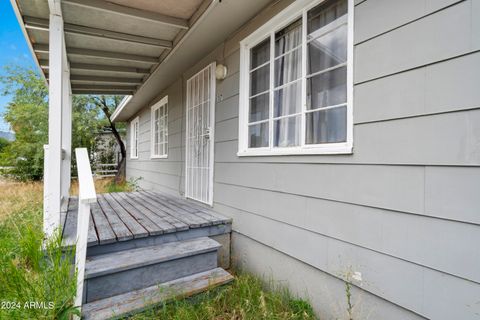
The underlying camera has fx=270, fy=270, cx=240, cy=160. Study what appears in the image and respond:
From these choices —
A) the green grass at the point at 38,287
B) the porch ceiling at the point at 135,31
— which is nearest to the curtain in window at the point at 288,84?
the porch ceiling at the point at 135,31

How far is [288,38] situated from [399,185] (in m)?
1.66

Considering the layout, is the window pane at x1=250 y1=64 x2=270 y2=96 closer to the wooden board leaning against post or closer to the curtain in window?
the curtain in window

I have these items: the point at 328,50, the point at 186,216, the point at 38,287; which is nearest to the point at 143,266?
the point at 38,287

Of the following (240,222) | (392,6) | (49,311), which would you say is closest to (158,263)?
(49,311)

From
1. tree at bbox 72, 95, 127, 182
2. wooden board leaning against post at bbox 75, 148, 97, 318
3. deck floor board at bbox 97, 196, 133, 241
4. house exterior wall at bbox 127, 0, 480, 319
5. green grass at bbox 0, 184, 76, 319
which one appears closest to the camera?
house exterior wall at bbox 127, 0, 480, 319

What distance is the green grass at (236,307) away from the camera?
1925 millimetres

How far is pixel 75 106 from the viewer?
11.2m

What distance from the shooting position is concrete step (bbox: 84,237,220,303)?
6.62ft

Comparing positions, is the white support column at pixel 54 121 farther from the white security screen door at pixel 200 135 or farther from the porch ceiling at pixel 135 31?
the white security screen door at pixel 200 135

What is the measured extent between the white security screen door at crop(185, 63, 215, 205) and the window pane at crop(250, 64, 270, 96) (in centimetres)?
82

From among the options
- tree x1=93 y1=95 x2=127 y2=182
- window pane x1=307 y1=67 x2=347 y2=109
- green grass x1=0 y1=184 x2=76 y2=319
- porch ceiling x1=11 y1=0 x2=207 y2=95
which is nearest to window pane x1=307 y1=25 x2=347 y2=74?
window pane x1=307 y1=67 x2=347 y2=109

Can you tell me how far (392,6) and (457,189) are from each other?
110cm

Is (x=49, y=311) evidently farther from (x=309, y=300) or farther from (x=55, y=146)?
(x=309, y=300)

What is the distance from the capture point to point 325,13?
6.89 ft
